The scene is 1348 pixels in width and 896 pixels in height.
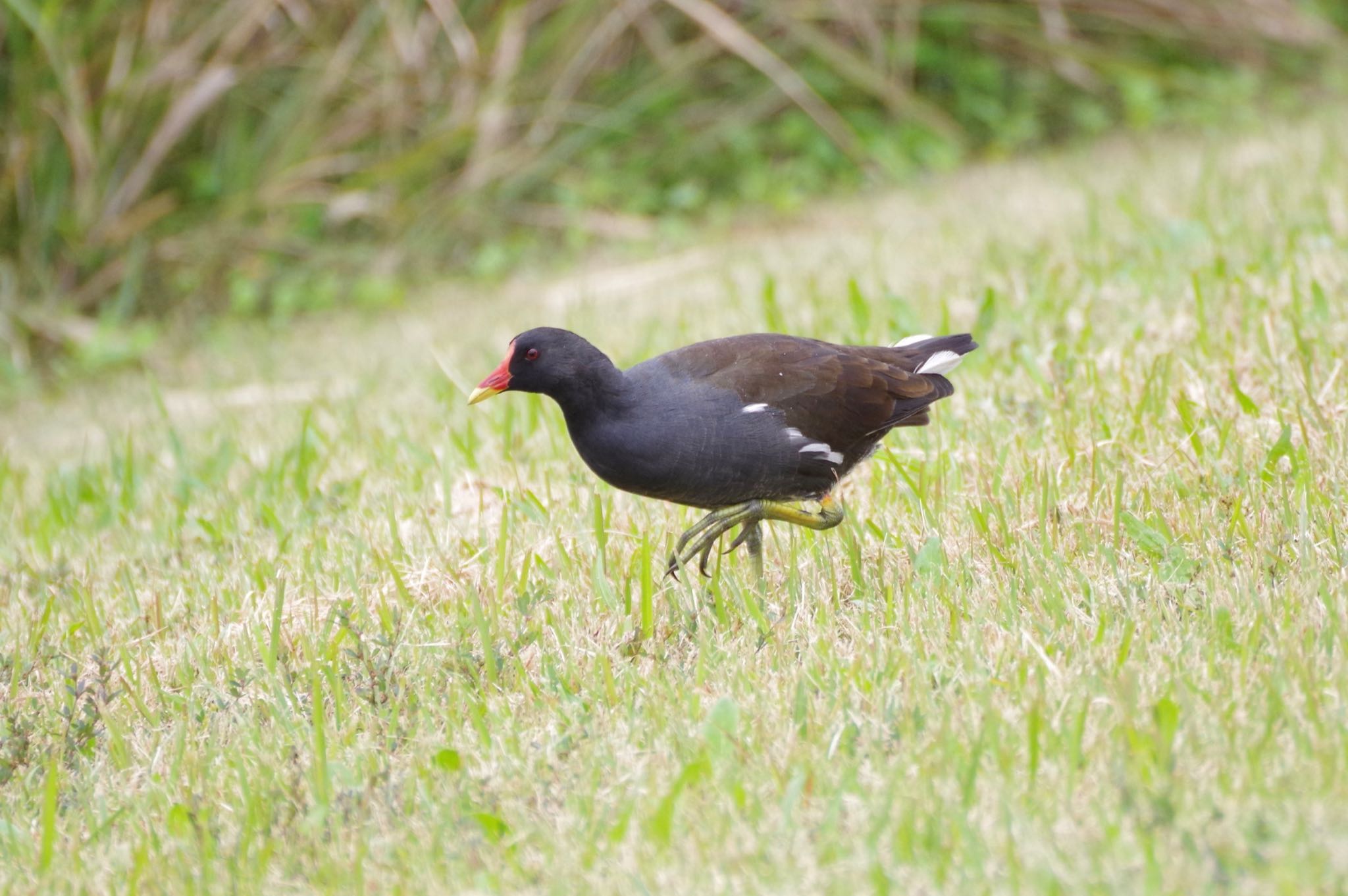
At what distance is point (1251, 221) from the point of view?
5.48 m

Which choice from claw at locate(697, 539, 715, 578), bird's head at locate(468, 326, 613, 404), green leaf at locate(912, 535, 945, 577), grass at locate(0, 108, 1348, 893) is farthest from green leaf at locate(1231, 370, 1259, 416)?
bird's head at locate(468, 326, 613, 404)

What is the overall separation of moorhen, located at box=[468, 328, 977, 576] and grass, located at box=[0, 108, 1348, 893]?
0.53ft

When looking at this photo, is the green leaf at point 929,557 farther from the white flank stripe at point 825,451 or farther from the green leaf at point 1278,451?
the green leaf at point 1278,451

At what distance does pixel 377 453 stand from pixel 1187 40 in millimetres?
7488

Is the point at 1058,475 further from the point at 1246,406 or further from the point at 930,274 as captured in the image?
the point at 930,274

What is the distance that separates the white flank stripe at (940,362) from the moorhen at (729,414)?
0.26 feet

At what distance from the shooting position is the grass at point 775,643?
86.4 inches

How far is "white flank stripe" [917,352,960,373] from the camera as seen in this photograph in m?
3.77

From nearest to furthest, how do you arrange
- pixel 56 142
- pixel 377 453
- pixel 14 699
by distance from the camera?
pixel 14 699
pixel 377 453
pixel 56 142

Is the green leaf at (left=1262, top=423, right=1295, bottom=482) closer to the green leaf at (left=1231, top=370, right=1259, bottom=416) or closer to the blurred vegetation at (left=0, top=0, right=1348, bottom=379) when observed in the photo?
the green leaf at (left=1231, top=370, right=1259, bottom=416)

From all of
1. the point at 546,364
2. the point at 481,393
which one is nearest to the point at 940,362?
the point at 546,364

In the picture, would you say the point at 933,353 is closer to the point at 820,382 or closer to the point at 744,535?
the point at 820,382

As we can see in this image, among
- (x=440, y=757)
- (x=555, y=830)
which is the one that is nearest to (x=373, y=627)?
(x=440, y=757)

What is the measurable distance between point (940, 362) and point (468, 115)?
551 centimetres
